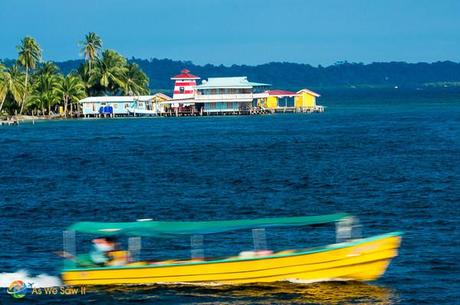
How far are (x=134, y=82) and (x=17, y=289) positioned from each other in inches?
5187

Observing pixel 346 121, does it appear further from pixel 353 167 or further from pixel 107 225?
pixel 107 225

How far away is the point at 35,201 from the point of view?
5275cm

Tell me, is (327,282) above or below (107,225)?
below

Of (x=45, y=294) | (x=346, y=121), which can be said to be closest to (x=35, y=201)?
(x=45, y=294)

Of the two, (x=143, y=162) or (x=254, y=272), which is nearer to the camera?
(x=254, y=272)

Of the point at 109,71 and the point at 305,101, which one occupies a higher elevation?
the point at 109,71

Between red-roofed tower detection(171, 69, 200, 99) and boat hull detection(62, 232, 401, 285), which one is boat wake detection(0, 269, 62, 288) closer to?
boat hull detection(62, 232, 401, 285)

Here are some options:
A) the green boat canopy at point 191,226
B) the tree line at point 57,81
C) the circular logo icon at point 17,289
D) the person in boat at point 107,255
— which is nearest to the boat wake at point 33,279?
the circular logo icon at point 17,289

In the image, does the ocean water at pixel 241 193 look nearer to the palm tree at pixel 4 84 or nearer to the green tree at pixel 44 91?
the palm tree at pixel 4 84

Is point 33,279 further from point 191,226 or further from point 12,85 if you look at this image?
point 12,85

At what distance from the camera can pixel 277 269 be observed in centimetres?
3078

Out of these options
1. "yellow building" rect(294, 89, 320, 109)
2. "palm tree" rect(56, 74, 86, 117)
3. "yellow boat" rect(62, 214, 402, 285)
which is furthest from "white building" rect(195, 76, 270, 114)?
"yellow boat" rect(62, 214, 402, 285)

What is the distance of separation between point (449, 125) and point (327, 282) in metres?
92.2

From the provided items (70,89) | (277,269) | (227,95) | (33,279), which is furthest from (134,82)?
(277,269)
